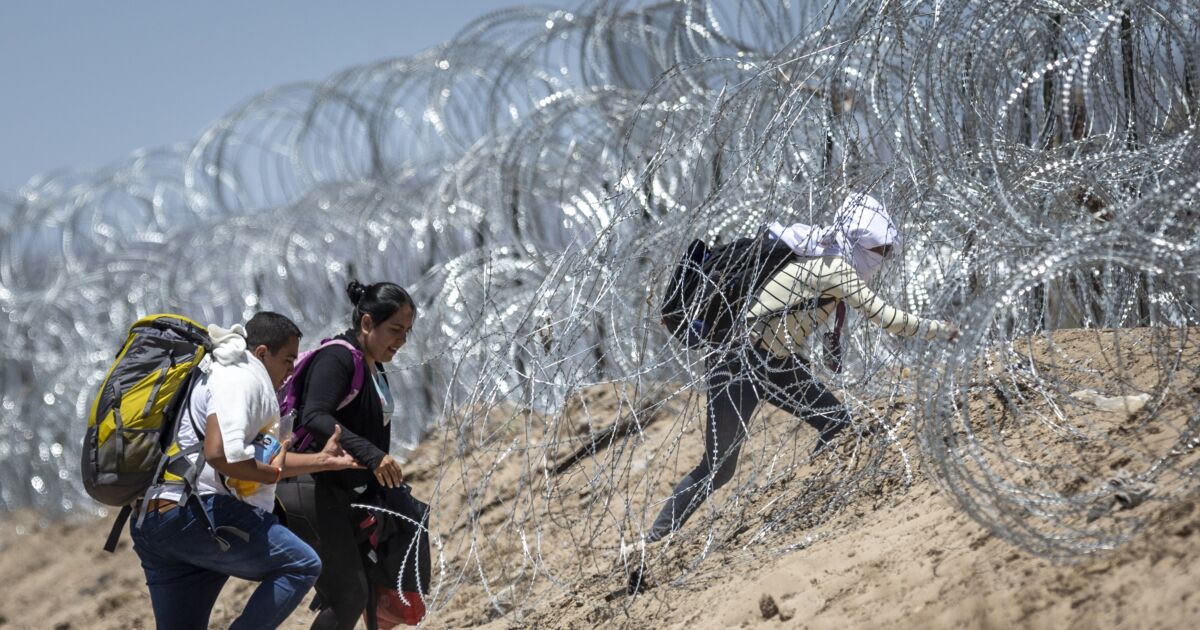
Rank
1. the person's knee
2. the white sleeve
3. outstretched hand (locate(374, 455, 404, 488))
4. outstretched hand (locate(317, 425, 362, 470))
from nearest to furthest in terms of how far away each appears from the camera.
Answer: the white sleeve < the person's knee < outstretched hand (locate(317, 425, 362, 470)) < outstretched hand (locate(374, 455, 404, 488))

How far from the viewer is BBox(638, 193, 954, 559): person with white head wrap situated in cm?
402

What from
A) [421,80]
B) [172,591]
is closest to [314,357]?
[172,591]

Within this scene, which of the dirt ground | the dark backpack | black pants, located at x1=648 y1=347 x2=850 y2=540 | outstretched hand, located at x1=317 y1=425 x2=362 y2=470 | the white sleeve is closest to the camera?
the dirt ground

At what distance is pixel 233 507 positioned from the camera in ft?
11.8

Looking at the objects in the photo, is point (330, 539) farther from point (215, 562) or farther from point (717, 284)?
point (717, 284)

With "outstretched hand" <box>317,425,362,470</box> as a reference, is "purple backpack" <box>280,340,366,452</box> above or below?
above

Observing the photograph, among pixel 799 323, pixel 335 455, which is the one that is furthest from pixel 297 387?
pixel 799 323

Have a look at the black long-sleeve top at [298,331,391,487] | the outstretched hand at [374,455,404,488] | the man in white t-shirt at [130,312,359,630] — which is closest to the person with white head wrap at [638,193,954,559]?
the outstretched hand at [374,455,404,488]

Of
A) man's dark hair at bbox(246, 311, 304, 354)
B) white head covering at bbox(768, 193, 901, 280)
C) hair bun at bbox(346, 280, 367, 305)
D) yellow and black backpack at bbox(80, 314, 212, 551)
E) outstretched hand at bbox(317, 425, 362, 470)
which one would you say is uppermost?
white head covering at bbox(768, 193, 901, 280)

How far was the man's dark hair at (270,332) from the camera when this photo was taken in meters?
3.74

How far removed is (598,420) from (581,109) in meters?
1.89

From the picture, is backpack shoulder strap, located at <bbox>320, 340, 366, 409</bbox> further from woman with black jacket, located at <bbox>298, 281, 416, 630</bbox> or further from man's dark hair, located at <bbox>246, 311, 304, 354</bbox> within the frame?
man's dark hair, located at <bbox>246, 311, 304, 354</bbox>

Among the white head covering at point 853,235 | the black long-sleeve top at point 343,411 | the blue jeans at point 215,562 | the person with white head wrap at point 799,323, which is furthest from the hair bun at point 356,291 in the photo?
the white head covering at point 853,235

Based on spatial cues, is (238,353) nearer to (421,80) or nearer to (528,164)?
(528,164)
